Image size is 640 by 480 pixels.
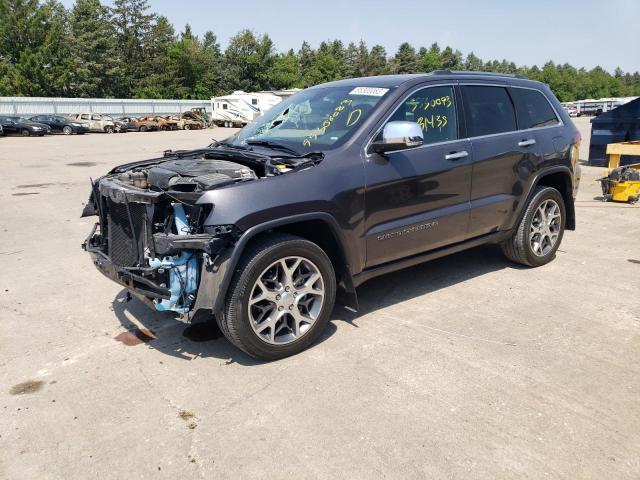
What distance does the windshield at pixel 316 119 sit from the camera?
4266mm

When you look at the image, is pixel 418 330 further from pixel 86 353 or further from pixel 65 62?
pixel 65 62

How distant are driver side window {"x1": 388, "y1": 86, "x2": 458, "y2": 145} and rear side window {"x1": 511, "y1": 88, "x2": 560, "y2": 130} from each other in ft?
3.22

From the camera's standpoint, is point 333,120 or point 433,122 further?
point 433,122

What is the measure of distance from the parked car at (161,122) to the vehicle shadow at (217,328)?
124 ft

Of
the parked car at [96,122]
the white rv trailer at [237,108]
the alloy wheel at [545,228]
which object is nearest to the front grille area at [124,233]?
the alloy wheel at [545,228]

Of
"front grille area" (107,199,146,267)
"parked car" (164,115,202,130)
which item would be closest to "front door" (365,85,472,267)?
"front grille area" (107,199,146,267)

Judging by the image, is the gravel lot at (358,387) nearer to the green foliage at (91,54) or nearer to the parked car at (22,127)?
the parked car at (22,127)

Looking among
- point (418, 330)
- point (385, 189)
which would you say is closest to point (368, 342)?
point (418, 330)

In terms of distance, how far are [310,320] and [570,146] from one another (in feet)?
11.7

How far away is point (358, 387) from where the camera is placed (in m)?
3.46

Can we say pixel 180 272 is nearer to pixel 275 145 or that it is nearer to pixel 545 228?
pixel 275 145

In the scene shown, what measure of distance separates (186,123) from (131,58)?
1405 inches

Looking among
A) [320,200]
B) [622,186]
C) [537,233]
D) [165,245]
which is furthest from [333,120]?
[622,186]

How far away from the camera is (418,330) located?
4.27 metres
